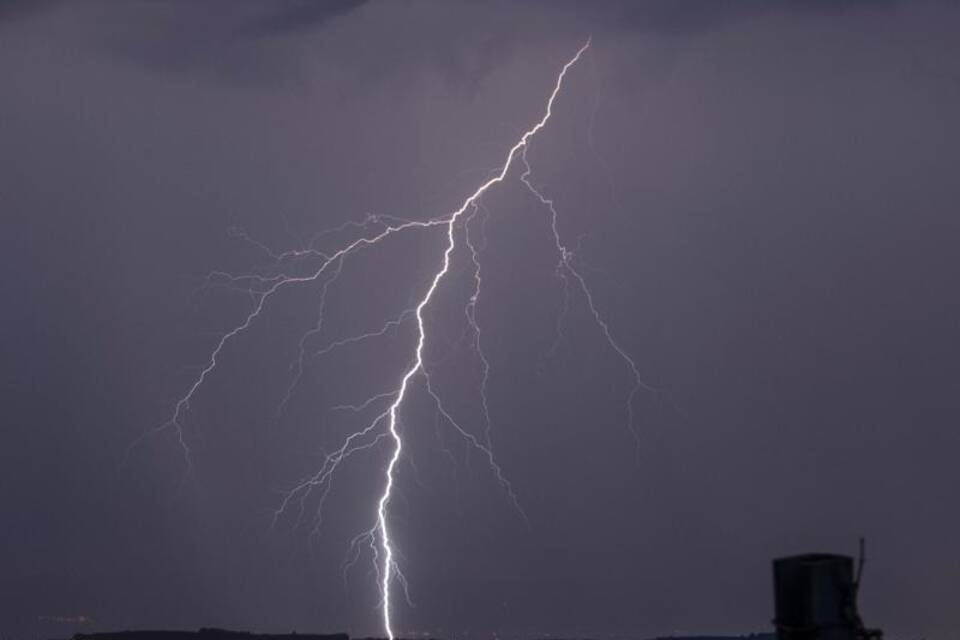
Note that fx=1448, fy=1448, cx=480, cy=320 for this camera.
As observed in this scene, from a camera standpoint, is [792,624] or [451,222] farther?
[451,222]

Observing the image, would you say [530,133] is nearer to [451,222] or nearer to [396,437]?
[451,222]

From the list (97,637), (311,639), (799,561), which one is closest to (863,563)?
(799,561)

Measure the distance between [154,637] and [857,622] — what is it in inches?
1355

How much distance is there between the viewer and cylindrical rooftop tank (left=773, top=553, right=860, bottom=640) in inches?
245

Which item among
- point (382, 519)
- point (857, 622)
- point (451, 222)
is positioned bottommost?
point (857, 622)

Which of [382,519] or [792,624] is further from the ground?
[382,519]

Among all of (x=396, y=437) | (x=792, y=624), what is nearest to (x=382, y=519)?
(x=396, y=437)

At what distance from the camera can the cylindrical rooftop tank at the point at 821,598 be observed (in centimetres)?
621

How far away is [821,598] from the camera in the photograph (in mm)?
6234

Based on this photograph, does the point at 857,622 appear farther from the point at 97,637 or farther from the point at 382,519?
the point at 97,637

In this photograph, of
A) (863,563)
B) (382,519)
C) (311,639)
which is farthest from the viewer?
(311,639)

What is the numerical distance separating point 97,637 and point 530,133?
19246 millimetres

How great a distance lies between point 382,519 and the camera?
2680 cm

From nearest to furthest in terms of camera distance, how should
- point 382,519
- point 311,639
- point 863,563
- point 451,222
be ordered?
point 863,563, point 382,519, point 451,222, point 311,639
